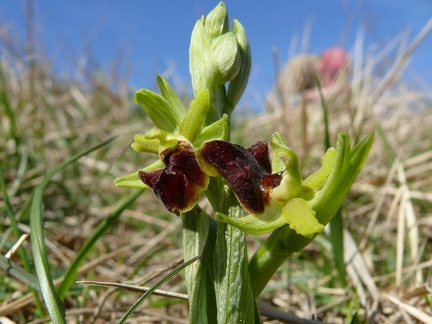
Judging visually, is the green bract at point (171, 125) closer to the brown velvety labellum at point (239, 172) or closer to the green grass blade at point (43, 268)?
the brown velvety labellum at point (239, 172)

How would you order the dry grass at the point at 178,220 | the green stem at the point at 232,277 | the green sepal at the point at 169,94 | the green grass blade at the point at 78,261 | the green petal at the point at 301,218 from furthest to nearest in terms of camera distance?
the dry grass at the point at 178,220 < the green grass blade at the point at 78,261 < the green sepal at the point at 169,94 < the green stem at the point at 232,277 < the green petal at the point at 301,218

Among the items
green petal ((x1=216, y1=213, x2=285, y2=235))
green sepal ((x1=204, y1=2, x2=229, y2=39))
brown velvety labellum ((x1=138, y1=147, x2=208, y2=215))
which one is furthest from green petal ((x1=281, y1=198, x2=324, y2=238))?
green sepal ((x1=204, y1=2, x2=229, y2=39))

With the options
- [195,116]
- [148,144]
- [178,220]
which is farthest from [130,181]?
[178,220]

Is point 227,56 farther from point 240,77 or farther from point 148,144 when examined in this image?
point 148,144

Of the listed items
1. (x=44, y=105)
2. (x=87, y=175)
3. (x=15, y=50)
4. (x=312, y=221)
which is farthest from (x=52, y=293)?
(x=15, y=50)

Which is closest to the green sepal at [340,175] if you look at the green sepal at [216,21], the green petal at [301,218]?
the green petal at [301,218]
